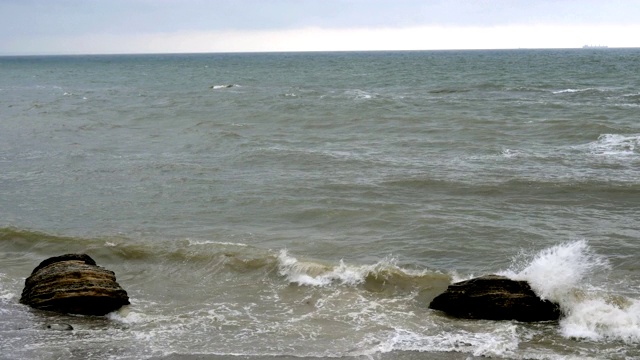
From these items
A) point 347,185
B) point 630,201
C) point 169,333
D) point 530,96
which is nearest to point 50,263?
point 169,333

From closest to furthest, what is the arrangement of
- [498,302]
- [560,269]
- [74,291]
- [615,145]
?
1. [498,302]
2. [74,291]
3. [560,269]
4. [615,145]

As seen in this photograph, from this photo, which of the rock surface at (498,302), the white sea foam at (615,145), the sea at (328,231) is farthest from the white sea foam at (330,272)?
the white sea foam at (615,145)

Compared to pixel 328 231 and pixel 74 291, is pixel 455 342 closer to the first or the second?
pixel 74 291

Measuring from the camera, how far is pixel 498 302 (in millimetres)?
10812

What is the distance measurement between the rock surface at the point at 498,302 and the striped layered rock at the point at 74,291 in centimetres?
535

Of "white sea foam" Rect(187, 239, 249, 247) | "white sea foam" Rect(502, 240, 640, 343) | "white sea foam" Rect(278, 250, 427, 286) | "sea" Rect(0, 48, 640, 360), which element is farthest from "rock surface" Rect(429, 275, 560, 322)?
"white sea foam" Rect(187, 239, 249, 247)

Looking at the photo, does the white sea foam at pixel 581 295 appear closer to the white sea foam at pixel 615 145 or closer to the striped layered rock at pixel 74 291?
the striped layered rock at pixel 74 291

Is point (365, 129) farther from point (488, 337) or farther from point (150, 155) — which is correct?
point (488, 337)

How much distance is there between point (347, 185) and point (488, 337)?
10.1 m

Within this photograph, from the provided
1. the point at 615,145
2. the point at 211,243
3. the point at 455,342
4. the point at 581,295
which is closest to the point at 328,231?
the point at 211,243

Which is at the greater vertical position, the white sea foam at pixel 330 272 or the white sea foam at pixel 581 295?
the white sea foam at pixel 581 295

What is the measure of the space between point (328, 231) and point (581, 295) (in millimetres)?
6065

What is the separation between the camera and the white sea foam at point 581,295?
408 inches

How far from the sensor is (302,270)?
13305 millimetres
